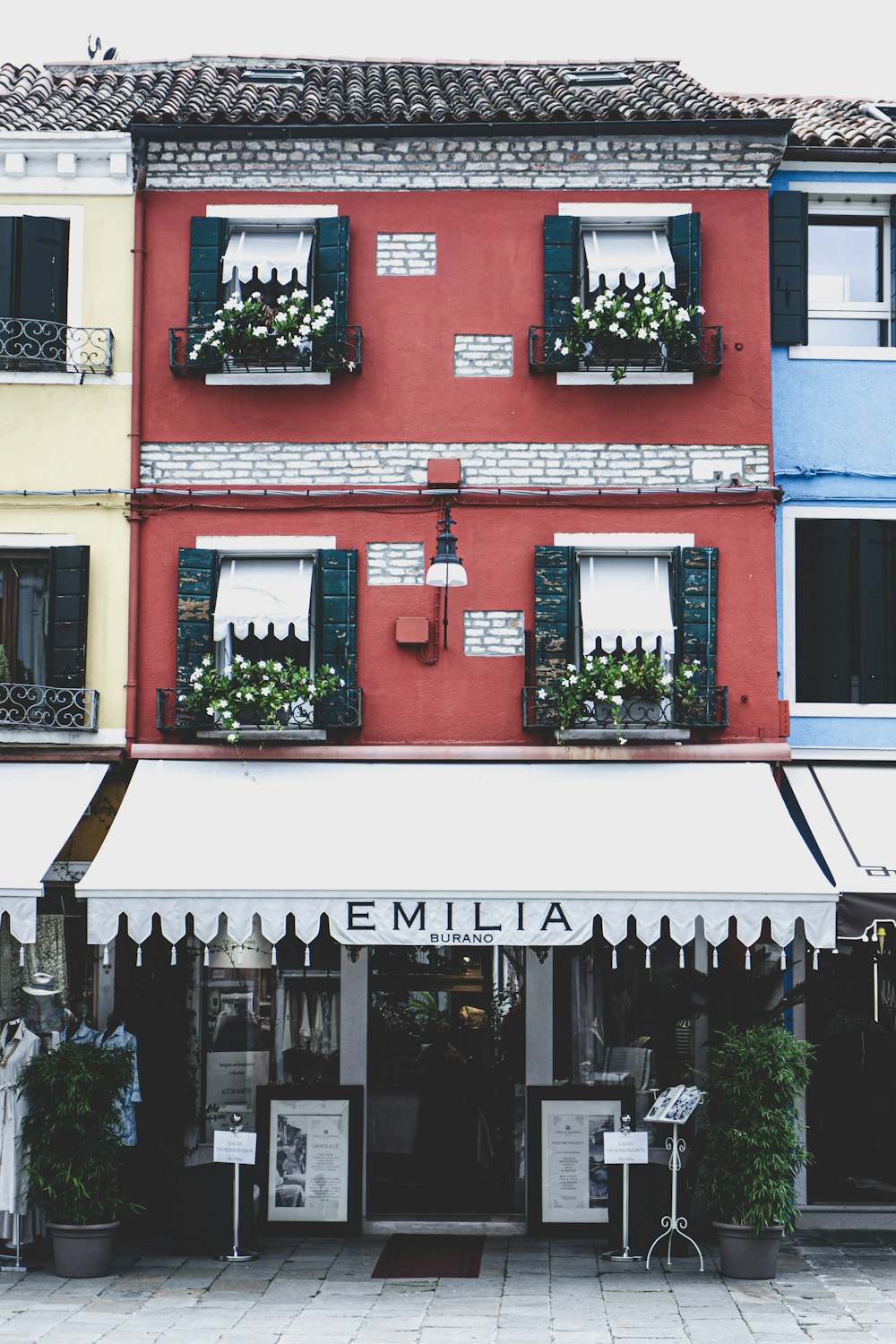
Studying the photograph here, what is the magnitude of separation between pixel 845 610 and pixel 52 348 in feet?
25.0

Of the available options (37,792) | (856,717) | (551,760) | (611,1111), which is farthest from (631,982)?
(37,792)

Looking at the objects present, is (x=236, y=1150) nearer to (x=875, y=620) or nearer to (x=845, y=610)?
(x=845, y=610)

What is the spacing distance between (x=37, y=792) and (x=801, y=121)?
9745mm

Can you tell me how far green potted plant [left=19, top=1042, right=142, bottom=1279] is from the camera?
38.5 feet

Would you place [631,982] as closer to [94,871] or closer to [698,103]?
[94,871]

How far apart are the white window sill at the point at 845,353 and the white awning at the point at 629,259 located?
1.42 meters

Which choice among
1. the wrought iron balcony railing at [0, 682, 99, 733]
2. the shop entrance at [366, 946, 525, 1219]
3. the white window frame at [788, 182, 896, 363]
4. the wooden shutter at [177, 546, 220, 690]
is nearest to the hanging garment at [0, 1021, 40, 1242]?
the wrought iron balcony railing at [0, 682, 99, 733]

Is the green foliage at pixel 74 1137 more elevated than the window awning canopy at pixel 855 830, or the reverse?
the window awning canopy at pixel 855 830

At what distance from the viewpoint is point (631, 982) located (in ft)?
45.8

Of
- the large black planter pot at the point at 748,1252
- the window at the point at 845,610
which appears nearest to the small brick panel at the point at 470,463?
the window at the point at 845,610

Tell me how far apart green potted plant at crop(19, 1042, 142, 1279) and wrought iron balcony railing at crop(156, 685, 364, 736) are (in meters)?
3.00

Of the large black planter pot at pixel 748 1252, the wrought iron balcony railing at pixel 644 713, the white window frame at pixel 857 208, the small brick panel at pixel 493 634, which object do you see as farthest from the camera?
the white window frame at pixel 857 208

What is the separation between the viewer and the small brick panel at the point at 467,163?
1413 cm

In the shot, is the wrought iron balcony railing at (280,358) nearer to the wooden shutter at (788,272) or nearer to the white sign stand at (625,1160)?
the wooden shutter at (788,272)
